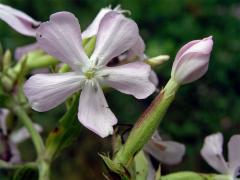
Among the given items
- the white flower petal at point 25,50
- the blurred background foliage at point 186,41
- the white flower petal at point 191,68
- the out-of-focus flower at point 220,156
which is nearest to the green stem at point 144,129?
the white flower petal at point 191,68

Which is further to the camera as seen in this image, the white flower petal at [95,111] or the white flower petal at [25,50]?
the white flower petal at [25,50]

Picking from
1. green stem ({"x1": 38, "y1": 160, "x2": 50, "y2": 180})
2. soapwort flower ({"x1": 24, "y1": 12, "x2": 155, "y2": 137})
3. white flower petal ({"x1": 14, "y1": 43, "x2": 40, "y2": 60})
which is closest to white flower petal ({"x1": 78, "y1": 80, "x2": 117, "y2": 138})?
soapwort flower ({"x1": 24, "y1": 12, "x2": 155, "y2": 137})

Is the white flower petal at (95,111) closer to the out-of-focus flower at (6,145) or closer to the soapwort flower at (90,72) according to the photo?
the soapwort flower at (90,72)

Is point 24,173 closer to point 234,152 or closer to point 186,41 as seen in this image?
point 234,152

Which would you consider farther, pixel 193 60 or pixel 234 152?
pixel 234 152

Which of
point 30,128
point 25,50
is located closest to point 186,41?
point 25,50

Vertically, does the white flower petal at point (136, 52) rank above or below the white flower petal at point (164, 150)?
above
